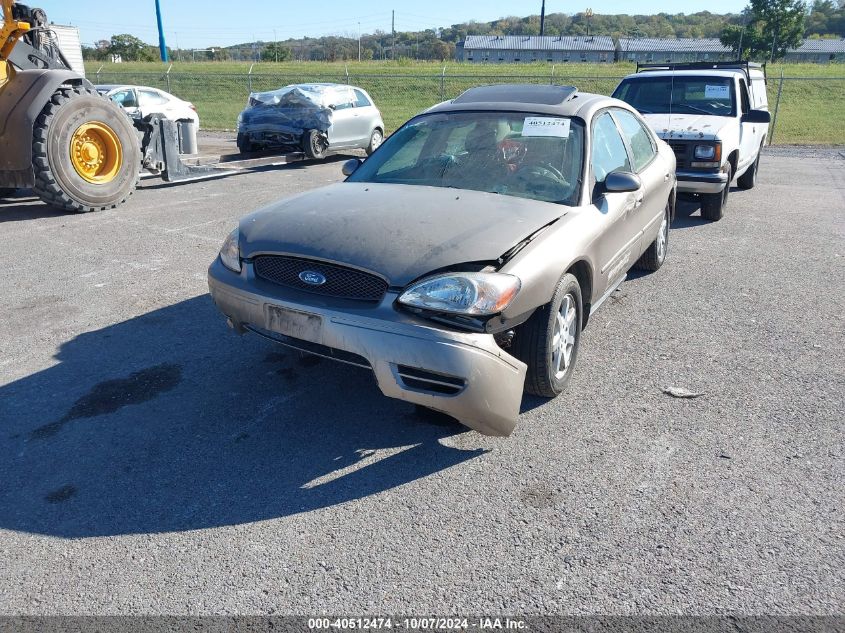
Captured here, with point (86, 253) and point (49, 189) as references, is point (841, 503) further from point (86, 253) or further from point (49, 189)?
point (49, 189)

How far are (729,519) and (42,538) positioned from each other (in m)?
2.87

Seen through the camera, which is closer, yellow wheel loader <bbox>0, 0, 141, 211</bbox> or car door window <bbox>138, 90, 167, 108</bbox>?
yellow wheel loader <bbox>0, 0, 141, 211</bbox>

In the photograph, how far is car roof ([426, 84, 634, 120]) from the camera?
470cm

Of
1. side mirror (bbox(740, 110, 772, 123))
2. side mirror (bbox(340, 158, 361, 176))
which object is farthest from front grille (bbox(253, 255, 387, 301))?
side mirror (bbox(740, 110, 772, 123))

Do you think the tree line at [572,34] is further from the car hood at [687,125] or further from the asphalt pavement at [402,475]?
the asphalt pavement at [402,475]

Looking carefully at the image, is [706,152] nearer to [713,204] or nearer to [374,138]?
[713,204]

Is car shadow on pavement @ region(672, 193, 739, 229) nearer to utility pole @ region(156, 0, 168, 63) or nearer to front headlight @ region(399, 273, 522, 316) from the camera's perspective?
front headlight @ region(399, 273, 522, 316)

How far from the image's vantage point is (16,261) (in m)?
6.77

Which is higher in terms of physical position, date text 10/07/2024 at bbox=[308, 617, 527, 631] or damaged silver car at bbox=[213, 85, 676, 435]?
damaged silver car at bbox=[213, 85, 676, 435]

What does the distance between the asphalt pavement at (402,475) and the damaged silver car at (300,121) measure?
8425 mm

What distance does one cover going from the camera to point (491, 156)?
4508mm

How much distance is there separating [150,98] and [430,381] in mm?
16010

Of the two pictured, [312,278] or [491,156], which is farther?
[491,156]

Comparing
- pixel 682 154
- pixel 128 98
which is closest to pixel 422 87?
pixel 128 98
